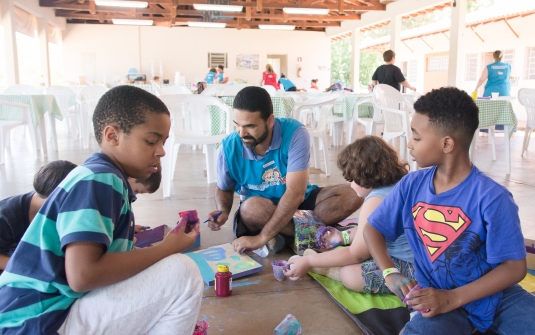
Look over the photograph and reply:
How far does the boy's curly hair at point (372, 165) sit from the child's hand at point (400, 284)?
50 cm

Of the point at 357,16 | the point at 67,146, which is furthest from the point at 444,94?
the point at 357,16

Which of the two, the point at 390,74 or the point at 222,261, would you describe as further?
the point at 390,74

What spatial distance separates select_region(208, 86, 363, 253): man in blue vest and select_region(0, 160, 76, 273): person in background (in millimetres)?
818

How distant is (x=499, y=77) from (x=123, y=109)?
665cm

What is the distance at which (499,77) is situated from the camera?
647 centimetres

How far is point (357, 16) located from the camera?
13.2 metres

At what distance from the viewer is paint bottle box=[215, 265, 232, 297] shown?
5.82ft

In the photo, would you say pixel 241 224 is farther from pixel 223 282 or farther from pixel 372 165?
pixel 372 165

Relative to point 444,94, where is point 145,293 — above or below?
below

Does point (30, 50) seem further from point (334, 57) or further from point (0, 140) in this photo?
point (334, 57)

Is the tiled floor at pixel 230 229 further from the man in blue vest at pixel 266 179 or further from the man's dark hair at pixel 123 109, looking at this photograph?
the man's dark hair at pixel 123 109

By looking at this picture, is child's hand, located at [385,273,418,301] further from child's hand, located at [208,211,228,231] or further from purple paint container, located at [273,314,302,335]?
child's hand, located at [208,211,228,231]

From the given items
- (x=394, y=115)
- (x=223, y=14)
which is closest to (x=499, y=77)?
(x=394, y=115)

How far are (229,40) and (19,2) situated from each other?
23.0 feet
